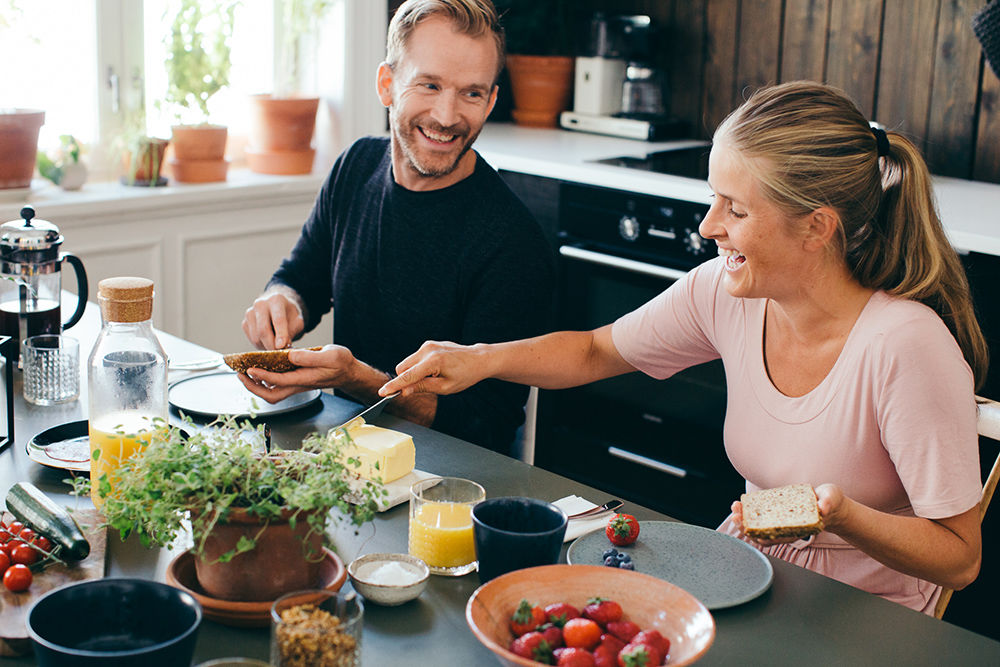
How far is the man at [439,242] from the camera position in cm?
203

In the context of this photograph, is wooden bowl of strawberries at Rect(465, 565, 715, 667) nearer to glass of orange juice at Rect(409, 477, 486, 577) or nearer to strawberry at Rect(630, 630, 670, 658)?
strawberry at Rect(630, 630, 670, 658)

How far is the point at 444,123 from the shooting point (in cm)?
208

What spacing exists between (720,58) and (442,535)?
275cm

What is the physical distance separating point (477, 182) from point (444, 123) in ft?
0.46

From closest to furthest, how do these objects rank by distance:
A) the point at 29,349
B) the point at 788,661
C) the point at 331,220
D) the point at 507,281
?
the point at 788,661 → the point at 29,349 → the point at 507,281 → the point at 331,220

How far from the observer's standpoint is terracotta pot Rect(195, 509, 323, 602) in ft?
3.59

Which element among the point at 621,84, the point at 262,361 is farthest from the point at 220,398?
the point at 621,84

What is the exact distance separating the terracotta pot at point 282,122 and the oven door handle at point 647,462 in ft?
4.51

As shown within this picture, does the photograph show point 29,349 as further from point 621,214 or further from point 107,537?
point 621,214

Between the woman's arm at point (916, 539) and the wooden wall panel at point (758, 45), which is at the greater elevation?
the wooden wall panel at point (758, 45)

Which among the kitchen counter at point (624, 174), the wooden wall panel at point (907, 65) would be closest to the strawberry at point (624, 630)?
the kitchen counter at point (624, 174)

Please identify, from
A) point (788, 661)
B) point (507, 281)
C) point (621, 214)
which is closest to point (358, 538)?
point (788, 661)

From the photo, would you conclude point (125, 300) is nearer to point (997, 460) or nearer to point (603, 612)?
point (603, 612)

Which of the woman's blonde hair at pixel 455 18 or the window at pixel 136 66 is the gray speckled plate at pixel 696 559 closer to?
the woman's blonde hair at pixel 455 18
